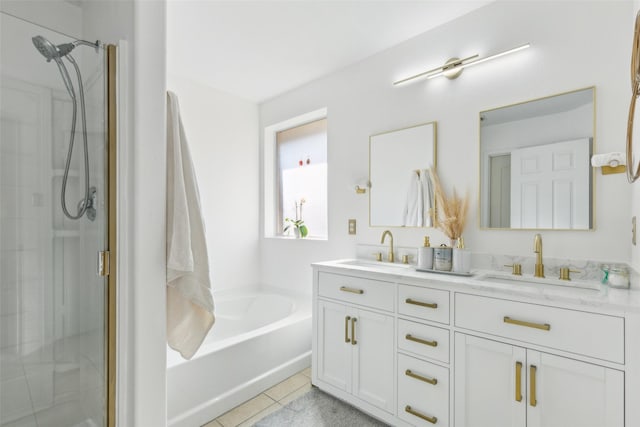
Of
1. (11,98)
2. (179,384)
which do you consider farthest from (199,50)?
(179,384)

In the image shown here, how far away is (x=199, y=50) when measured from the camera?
2.38 metres

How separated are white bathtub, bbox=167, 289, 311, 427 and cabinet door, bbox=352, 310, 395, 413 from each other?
64cm

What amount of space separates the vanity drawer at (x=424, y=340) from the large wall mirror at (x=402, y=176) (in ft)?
2.57

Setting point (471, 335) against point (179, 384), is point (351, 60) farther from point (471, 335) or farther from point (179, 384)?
point (179, 384)

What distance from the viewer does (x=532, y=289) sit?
53.0 inches

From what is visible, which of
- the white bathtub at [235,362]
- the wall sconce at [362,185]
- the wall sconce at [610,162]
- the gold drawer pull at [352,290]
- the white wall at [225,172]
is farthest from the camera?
the white wall at [225,172]

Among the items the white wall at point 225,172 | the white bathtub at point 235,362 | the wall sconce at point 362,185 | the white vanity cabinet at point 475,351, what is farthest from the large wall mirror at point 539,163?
the white wall at point 225,172

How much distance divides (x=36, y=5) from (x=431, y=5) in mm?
2425

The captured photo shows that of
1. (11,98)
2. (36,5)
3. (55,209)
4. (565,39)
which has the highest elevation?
(36,5)

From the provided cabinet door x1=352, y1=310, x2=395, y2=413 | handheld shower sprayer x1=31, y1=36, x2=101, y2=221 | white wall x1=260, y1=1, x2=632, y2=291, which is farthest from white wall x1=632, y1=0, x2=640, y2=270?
handheld shower sprayer x1=31, y1=36, x2=101, y2=221

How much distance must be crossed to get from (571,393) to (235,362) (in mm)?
1739

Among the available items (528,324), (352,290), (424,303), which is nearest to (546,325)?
(528,324)

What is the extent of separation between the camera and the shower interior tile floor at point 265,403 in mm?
1813

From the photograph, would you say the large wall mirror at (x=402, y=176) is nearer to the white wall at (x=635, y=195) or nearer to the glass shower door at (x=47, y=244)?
the white wall at (x=635, y=195)
